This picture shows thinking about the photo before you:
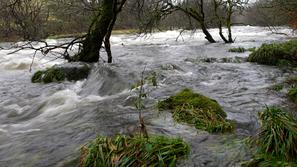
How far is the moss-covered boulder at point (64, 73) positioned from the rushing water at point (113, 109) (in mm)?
434

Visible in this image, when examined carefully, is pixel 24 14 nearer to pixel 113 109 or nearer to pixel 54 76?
pixel 54 76

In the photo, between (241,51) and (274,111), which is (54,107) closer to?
(274,111)

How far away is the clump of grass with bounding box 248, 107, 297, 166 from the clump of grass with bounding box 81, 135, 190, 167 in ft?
3.02

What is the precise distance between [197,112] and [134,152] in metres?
2.18

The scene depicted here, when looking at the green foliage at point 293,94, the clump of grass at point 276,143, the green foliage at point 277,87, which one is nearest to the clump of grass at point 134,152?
the clump of grass at point 276,143

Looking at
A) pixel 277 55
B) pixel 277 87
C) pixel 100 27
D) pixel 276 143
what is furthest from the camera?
pixel 277 55

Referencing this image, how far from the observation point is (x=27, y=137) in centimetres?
668

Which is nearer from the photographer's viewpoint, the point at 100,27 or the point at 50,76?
the point at 50,76

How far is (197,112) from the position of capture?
21.5ft

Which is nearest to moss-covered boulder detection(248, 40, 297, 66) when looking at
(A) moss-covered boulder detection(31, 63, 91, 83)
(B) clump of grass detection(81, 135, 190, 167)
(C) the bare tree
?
(A) moss-covered boulder detection(31, 63, 91, 83)

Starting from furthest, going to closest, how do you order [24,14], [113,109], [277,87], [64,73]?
[24,14] → [64,73] → [277,87] → [113,109]

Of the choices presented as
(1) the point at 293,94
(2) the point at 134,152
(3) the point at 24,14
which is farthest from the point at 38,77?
(2) the point at 134,152

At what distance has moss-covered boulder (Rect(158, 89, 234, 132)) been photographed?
593cm

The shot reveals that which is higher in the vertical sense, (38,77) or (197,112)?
(197,112)
